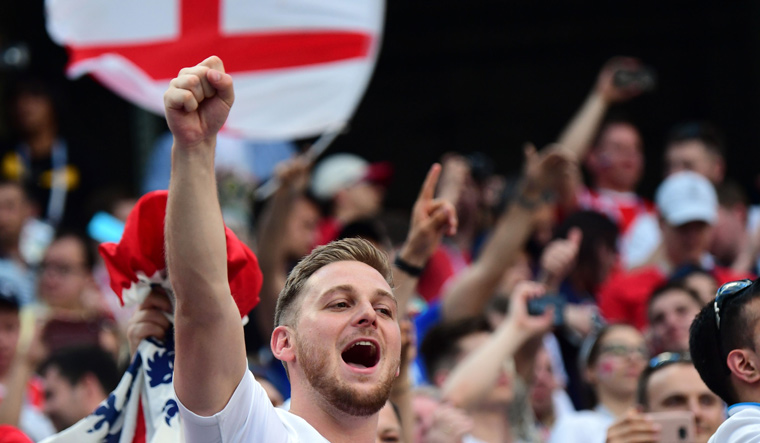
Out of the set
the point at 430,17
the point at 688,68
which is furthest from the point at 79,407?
the point at 688,68

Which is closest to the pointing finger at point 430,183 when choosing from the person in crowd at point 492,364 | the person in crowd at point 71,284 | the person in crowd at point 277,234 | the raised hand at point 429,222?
the raised hand at point 429,222

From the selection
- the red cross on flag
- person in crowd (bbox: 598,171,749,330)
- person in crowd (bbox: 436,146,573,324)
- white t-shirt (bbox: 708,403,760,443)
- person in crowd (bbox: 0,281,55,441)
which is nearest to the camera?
white t-shirt (bbox: 708,403,760,443)

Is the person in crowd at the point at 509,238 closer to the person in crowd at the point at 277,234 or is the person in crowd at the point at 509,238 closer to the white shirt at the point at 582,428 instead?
the white shirt at the point at 582,428

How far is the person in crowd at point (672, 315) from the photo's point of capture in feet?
16.7

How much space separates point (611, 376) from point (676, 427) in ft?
4.10

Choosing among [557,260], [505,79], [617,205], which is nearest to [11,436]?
[557,260]

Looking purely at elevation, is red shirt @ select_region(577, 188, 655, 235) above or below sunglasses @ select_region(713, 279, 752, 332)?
below

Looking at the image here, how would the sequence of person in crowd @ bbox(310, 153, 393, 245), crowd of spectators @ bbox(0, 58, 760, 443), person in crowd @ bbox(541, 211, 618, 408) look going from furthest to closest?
person in crowd @ bbox(310, 153, 393, 245), person in crowd @ bbox(541, 211, 618, 408), crowd of spectators @ bbox(0, 58, 760, 443)

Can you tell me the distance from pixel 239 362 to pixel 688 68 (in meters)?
8.04

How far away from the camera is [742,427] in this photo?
9.37ft

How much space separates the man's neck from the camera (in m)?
2.84

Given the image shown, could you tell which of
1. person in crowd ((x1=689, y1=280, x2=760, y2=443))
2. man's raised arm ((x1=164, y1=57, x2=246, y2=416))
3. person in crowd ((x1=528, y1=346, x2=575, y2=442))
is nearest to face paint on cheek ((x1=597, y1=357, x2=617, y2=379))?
person in crowd ((x1=528, y1=346, x2=575, y2=442))

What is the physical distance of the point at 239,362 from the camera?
2570 millimetres

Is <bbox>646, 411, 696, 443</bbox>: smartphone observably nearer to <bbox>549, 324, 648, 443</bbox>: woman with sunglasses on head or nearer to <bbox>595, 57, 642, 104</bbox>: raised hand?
<bbox>549, 324, 648, 443</bbox>: woman with sunglasses on head
